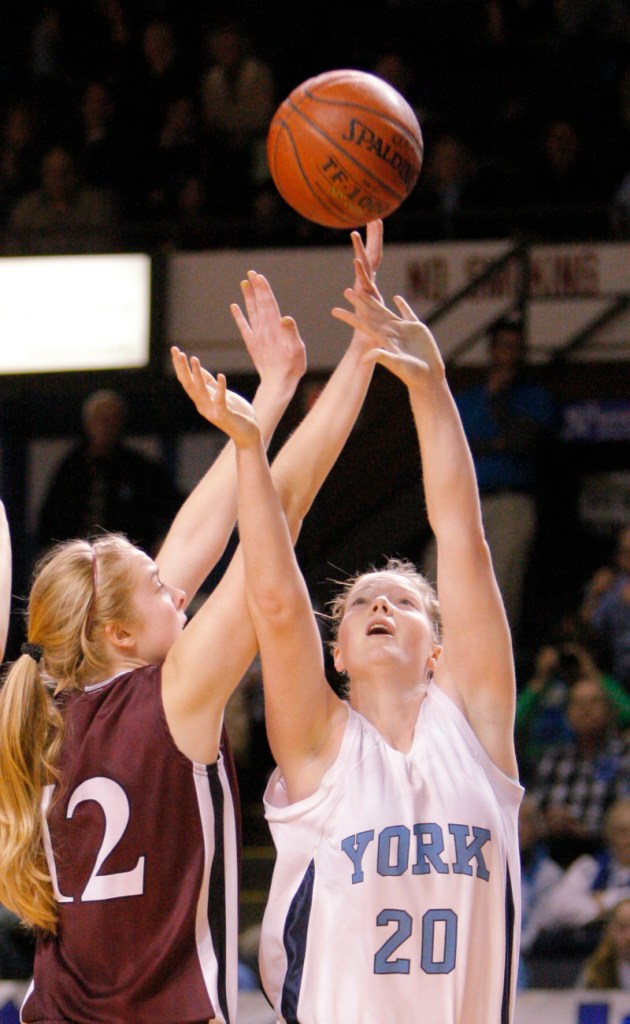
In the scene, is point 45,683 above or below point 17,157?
below

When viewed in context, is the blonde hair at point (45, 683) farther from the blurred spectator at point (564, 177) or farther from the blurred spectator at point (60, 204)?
the blurred spectator at point (60, 204)

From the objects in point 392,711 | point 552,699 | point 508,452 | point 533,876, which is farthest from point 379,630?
point 508,452

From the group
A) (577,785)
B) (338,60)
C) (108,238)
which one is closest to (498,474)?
(577,785)

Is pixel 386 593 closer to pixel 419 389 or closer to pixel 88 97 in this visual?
pixel 419 389

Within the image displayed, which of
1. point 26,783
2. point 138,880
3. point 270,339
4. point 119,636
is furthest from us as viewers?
point 270,339

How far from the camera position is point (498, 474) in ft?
23.5

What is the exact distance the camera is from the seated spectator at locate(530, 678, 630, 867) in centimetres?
611

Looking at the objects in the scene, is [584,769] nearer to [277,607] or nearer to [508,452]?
[508,452]

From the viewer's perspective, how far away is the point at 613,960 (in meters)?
5.25

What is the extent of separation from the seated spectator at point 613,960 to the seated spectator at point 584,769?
720mm

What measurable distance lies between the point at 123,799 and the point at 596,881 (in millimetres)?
3346

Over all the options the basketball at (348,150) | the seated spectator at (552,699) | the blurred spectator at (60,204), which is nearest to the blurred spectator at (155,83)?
the blurred spectator at (60,204)

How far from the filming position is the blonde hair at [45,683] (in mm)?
2801

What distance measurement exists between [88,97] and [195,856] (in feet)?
24.5
